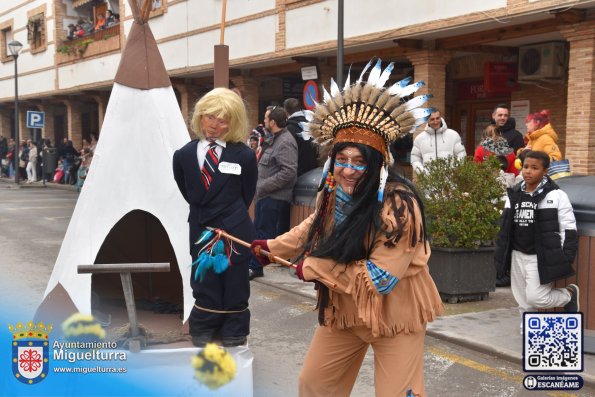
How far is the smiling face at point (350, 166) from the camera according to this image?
9.16 feet

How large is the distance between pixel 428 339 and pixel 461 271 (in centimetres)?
115

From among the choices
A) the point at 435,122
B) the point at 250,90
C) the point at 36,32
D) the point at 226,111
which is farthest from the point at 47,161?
the point at 226,111

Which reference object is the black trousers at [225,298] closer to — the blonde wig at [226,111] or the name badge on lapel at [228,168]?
the name badge on lapel at [228,168]

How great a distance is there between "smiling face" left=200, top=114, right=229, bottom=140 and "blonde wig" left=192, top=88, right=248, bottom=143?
2 cm

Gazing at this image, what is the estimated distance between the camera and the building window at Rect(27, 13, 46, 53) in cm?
2911

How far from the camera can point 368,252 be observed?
2.74 m

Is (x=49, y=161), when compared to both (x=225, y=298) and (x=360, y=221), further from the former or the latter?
(x=360, y=221)

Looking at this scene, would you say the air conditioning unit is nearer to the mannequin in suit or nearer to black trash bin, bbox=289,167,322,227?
black trash bin, bbox=289,167,322,227

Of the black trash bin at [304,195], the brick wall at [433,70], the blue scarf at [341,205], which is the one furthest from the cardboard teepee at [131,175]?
the brick wall at [433,70]

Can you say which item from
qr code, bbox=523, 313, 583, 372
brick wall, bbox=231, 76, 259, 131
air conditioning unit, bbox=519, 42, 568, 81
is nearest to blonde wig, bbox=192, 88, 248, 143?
qr code, bbox=523, 313, 583, 372

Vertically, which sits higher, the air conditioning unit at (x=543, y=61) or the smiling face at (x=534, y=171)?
the air conditioning unit at (x=543, y=61)

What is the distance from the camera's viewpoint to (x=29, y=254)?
9750mm

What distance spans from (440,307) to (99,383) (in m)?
2.03

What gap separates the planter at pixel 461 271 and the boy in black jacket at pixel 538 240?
112 cm
